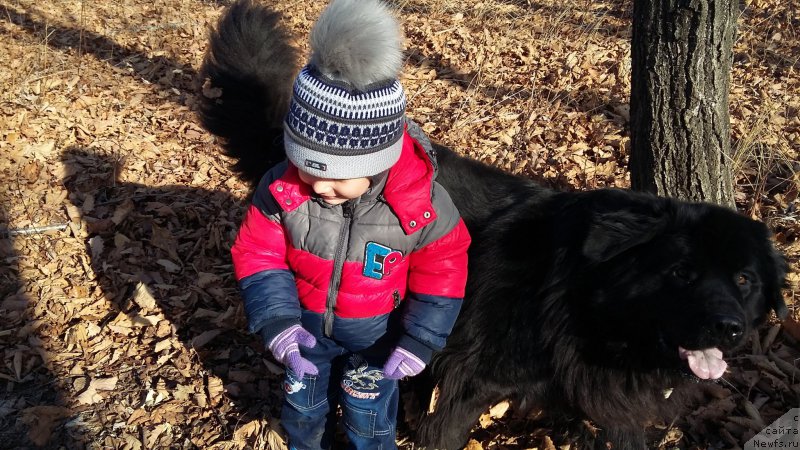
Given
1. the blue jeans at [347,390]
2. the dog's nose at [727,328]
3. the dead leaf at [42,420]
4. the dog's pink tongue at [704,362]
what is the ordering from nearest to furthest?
the dog's nose at [727,328] → the dog's pink tongue at [704,362] → the blue jeans at [347,390] → the dead leaf at [42,420]

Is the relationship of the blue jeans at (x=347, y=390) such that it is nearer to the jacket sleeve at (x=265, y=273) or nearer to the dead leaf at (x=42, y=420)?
the jacket sleeve at (x=265, y=273)

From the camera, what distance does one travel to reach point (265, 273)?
7.66ft

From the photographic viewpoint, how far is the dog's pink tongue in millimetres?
2268

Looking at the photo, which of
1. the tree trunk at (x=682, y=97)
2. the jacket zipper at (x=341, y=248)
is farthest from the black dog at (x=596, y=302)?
the tree trunk at (x=682, y=97)

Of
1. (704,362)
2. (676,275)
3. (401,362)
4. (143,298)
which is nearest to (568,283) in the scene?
(676,275)

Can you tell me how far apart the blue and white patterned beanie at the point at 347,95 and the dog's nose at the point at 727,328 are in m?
1.38

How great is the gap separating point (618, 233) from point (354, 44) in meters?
1.29

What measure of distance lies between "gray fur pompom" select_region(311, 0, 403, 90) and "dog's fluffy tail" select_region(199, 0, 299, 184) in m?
1.18

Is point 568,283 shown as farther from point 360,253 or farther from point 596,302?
point 360,253

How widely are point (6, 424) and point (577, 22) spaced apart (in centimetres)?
706

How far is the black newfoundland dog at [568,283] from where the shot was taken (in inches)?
91.0

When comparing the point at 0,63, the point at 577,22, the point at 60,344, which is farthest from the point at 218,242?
the point at 577,22

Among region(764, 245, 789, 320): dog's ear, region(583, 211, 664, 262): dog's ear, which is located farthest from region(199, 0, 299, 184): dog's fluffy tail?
region(764, 245, 789, 320): dog's ear

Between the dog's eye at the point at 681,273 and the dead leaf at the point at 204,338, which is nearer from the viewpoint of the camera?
the dog's eye at the point at 681,273
